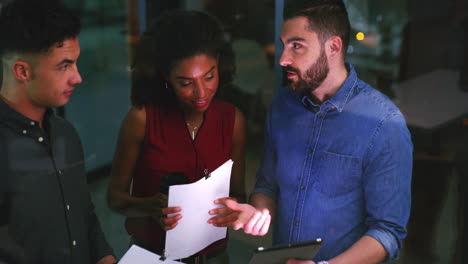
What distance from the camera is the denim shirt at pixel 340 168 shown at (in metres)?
1.58

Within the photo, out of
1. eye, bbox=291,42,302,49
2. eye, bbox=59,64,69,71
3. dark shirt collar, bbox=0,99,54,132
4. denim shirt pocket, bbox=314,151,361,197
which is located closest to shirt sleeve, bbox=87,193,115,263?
dark shirt collar, bbox=0,99,54,132

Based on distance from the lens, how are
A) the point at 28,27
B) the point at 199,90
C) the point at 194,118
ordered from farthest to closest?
the point at 194,118 → the point at 199,90 → the point at 28,27

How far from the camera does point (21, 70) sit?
1375 millimetres

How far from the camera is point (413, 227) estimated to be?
229 centimetres

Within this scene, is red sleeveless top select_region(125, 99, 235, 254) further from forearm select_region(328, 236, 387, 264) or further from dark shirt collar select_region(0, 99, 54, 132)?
forearm select_region(328, 236, 387, 264)

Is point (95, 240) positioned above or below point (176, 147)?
below

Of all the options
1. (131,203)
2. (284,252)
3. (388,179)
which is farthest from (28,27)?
(388,179)

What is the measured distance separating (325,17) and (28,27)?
960 millimetres

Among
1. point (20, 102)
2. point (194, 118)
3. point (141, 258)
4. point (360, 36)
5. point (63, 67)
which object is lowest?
point (141, 258)

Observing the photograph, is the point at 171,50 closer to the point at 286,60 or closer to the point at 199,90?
the point at 199,90

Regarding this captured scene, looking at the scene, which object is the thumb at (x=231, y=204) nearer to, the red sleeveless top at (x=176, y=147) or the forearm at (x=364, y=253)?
the red sleeveless top at (x=176, y=147)

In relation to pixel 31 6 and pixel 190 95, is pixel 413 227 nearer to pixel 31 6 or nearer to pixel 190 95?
pixel 190 95

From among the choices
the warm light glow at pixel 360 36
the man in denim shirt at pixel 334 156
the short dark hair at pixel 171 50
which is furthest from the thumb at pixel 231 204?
the warm light glow at pixel 360 36

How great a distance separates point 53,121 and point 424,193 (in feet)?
5.49
